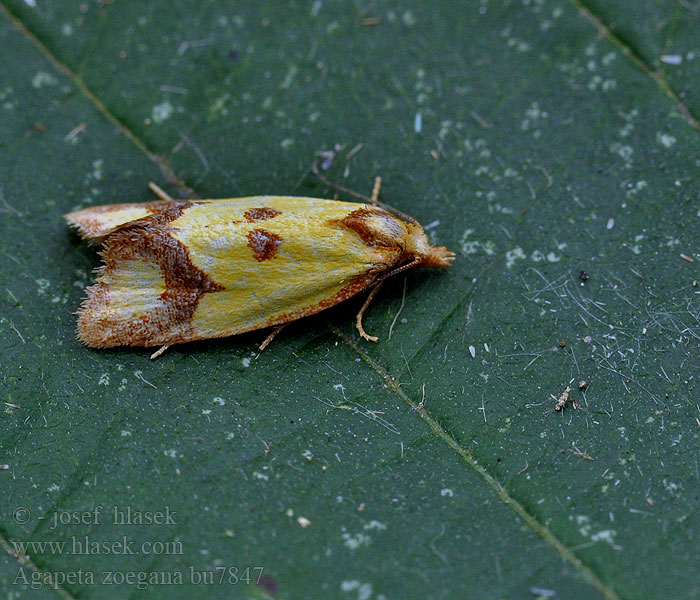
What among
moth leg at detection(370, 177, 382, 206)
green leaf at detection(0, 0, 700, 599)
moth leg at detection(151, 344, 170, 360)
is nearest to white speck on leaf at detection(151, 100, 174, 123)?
green leaf at detection(0, 0, 700, 599)

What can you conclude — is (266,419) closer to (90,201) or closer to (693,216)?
(90,201)

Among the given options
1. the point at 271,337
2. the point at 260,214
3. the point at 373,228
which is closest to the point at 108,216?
the point at 260,214

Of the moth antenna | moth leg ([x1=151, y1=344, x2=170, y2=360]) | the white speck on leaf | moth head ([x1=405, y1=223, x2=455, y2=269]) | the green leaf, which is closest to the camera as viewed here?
the green leaf

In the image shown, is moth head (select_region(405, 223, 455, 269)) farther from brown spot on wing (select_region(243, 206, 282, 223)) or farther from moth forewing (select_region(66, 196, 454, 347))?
brown spot on wing (select_region(243, 206, 282, 223))

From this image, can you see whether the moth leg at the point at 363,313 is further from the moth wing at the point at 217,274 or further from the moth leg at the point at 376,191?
the moth leg at the point at 376,191

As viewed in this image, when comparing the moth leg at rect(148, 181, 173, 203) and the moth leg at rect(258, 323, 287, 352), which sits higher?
the moth leg at rect(148, 181, 173, 203)

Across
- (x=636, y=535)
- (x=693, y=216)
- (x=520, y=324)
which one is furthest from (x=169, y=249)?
(x=693, y=216)

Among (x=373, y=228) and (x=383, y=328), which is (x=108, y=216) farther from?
(x=383, y=328)
